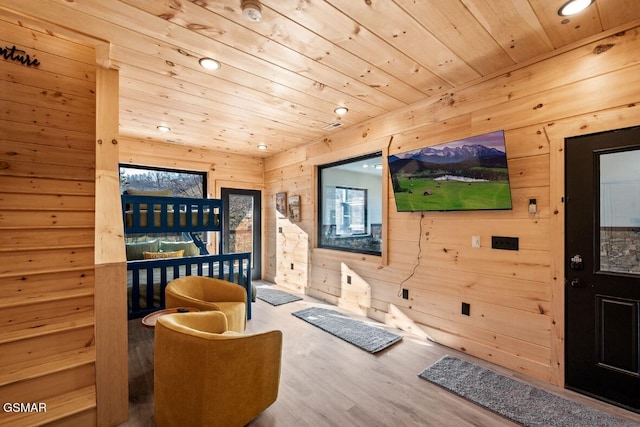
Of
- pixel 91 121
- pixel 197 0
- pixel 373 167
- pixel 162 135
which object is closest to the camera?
pixel 197 0

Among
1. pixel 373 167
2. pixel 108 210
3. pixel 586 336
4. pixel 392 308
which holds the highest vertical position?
pixel 373 167

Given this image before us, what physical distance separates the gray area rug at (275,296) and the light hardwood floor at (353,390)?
129 centimetres

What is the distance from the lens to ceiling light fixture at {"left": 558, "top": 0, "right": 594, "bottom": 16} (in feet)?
5.58

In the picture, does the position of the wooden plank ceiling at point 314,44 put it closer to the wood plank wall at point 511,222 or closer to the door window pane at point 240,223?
the wood plank wall at point 511,222

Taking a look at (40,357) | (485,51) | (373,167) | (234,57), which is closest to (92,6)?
(234,57)

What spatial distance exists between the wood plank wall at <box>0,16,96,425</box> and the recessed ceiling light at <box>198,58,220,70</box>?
148 centimetres

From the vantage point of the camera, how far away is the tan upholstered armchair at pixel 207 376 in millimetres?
1610

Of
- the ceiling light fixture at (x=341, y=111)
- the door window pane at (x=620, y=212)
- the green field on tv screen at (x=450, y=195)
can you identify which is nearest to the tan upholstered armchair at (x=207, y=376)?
the green field on tv screen at (x=450, y=195)

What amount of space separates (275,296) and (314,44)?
3742mm

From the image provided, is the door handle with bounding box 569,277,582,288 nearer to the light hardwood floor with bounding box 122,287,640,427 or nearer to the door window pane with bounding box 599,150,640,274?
the door window pane with bounding box 599,150,640,274

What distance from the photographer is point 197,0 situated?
166cm

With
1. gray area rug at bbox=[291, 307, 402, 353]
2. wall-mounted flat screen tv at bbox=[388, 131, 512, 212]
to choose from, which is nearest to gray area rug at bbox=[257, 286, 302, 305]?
gray area rug at bbox=[291, 307, 402, 353]

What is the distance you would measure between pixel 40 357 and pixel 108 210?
1048 mm

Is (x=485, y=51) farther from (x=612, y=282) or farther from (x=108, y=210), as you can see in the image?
(x=108, y=210)
